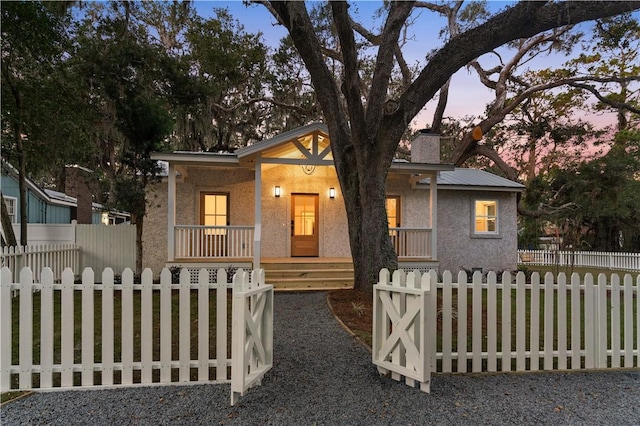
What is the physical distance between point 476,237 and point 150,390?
1069cm

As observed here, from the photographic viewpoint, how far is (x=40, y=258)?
781 centimetres

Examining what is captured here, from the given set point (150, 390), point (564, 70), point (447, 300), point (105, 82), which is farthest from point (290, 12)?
point (564, 70)

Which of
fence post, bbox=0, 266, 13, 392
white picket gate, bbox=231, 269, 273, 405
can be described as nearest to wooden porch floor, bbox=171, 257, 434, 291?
white picket gate, bbox=231, 269, 273, 405

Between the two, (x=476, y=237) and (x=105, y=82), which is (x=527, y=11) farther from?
(x=105, y=82)

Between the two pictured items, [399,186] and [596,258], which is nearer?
[399,186]

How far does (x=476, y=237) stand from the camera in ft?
37.7

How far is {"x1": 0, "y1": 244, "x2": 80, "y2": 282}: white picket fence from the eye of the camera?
6766 millimetres

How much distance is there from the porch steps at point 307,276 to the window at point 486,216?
202 inches

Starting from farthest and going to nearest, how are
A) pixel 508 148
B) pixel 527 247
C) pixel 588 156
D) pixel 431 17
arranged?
pixel 527 247 < pixel 508 148 < pixel 588 156 < pixel 431 17

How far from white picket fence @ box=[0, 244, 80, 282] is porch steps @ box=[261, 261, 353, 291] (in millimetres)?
4913

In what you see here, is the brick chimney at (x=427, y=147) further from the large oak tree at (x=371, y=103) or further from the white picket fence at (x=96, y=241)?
the white picket fence at (x=96, y=241)

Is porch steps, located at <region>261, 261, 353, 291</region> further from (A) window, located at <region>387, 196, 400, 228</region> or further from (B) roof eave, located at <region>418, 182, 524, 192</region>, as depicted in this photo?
(B) roof eave, located at <region>418, 182, 524, 192</region>

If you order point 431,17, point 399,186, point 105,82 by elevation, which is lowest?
point 399,186

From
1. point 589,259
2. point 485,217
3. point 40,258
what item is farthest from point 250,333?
point 589,259
